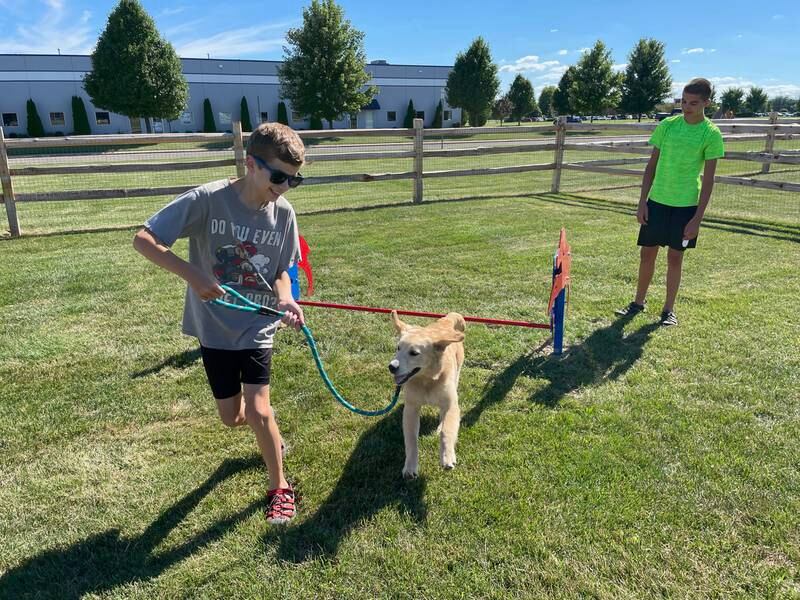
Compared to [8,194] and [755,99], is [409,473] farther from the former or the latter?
[755,99]

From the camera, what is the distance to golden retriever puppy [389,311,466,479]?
3.06m

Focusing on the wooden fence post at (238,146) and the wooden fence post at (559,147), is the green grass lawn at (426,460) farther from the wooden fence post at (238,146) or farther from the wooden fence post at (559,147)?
the wooden fence post at (559,147)

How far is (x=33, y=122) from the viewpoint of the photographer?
142 feet

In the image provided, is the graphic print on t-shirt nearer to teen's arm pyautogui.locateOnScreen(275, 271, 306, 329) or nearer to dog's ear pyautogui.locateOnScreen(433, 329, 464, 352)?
teen's arm pyautogui.locateOnScreen(275, 271, 306, 329)

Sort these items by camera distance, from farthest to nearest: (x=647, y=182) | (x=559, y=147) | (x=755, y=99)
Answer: (x=755, y=99), (x=559, y=147), (x=647, y=182)

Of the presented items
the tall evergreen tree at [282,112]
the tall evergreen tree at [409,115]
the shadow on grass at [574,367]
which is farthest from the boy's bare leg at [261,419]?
the tall evergreen tree at [409,115]

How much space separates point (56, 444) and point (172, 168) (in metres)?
8.82

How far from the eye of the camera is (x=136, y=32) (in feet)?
117

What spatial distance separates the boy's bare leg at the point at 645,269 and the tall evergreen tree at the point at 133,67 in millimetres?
38063

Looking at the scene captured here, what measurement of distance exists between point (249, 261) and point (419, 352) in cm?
105

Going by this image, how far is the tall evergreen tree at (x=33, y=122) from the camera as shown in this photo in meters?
43.3

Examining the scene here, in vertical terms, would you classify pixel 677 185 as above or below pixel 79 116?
below

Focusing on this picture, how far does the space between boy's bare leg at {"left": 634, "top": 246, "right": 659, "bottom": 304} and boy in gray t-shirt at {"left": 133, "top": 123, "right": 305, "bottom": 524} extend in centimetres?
408

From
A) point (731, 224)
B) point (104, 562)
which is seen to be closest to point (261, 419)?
point (104, 562)
